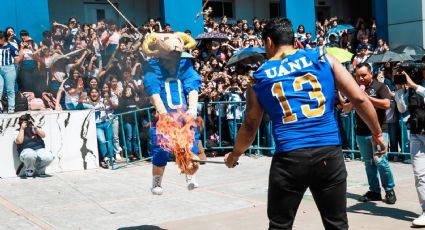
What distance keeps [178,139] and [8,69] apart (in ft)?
20.8

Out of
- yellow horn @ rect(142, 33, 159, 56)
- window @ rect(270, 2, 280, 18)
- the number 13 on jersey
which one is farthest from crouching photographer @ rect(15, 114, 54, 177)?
window @ rect(270, 2, 280, 18)

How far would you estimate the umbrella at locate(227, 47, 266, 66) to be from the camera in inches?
520

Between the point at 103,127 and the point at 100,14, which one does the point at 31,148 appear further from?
the point at 100,14

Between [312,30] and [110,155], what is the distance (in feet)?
37.0

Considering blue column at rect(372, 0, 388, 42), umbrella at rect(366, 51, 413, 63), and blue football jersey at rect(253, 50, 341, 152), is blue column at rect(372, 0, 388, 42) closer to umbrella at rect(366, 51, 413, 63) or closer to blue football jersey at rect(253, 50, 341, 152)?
umbrella at rect(366, 51, 413, 63)

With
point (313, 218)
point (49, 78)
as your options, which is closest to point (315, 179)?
point (313, 218)

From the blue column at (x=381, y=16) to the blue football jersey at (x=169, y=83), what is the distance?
15.0 metres

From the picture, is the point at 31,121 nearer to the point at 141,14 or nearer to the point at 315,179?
the point at 315,179

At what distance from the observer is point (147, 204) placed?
6941mm

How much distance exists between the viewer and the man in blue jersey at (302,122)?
360 cm

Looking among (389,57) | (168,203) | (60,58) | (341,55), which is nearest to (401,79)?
(168,203)

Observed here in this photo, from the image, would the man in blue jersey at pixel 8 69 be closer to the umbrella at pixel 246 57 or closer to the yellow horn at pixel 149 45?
the umbrella at pixel 246 57

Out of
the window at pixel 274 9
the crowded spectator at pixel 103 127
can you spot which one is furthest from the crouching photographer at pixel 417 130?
the window at pixel 274 9

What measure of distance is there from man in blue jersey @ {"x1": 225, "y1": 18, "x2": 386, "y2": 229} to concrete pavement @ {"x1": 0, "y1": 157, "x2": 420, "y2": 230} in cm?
212
